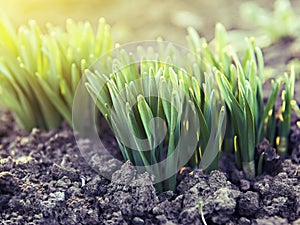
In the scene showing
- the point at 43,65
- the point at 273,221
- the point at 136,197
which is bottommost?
the point at 273,221

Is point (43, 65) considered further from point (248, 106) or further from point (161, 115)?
point (248, 106)

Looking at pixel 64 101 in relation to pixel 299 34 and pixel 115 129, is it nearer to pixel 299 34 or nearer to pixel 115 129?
pixel 115 129

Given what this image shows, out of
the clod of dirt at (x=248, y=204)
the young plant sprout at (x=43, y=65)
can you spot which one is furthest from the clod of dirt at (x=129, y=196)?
the young plant sprout at (x=43, y=65)

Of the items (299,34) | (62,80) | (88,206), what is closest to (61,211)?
(88,206)

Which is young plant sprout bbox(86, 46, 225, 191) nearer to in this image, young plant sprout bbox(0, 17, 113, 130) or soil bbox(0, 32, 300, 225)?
soil bbox(0, 32, 300, 225)

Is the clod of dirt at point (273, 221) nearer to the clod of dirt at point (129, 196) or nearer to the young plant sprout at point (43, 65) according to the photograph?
the clod of dirt at point (129, 196)

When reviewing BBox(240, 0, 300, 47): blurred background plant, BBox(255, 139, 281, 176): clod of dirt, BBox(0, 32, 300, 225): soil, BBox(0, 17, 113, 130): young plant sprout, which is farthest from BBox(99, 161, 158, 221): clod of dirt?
BBox(240, 0, 300, 47): blurred background plant

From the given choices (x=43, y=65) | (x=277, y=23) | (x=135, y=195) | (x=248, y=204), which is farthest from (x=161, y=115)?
(x=277, y=23)
